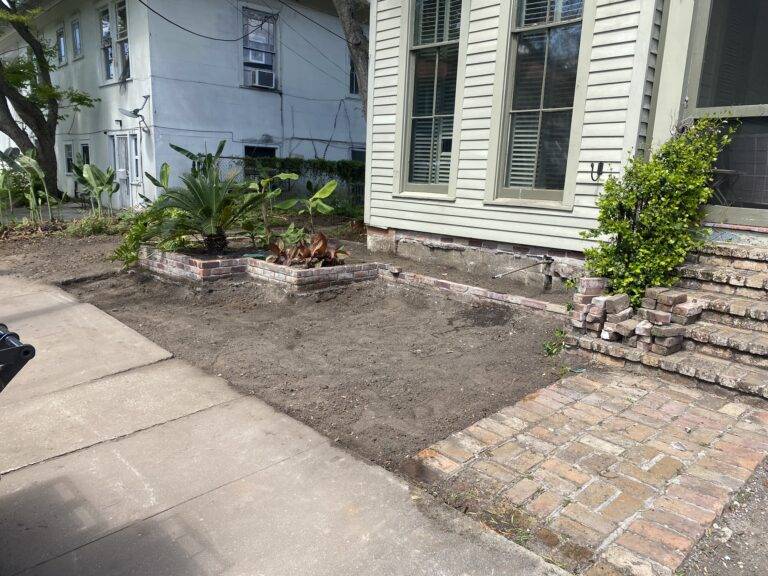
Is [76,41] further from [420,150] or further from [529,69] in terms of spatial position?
[529,69]

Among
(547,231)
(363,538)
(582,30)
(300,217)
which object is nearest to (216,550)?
(363,538)

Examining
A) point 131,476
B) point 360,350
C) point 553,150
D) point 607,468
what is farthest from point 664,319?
point 131,476

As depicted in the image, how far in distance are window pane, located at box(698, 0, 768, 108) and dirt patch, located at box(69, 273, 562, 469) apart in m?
2.62

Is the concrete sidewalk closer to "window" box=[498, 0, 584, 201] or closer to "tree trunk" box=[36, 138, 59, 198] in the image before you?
"window" box=[498, 0, 584, 201]

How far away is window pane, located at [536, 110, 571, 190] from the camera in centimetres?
593

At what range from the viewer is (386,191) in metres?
7.75

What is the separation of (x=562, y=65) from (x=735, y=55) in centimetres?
160

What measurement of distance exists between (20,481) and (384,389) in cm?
213

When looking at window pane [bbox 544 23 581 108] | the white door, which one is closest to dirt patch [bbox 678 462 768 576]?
window pane [bbox 544 23 581 108]

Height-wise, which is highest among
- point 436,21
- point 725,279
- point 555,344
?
point 436,21

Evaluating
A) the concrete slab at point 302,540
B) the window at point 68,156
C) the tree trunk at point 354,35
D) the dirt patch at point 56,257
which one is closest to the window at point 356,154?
the tree trunk at point 354,35

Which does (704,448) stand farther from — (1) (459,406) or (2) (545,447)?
(1) (459,406)

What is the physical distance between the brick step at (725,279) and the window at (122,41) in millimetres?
13755

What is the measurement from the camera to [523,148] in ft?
20.6
